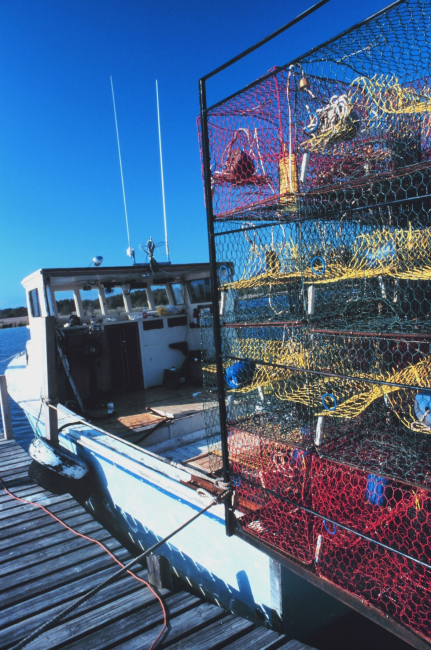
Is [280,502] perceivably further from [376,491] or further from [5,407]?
[5,407]

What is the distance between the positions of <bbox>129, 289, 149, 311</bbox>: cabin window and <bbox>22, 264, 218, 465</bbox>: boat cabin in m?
0.02

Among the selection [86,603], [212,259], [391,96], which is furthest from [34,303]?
[391,96]

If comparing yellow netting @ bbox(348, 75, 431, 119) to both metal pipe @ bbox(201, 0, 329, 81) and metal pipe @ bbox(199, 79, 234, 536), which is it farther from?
metal pipe @ bbox(199, 79, 234, 536)

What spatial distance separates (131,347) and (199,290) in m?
1.87

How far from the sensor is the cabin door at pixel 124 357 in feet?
24.8

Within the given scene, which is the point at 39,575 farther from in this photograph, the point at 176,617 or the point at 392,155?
the point at 392,155

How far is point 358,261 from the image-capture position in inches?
132

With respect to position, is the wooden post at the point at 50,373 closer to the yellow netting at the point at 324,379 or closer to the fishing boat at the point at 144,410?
the fishing boat at the point at 144,410

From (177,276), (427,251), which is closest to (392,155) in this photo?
(427,251)

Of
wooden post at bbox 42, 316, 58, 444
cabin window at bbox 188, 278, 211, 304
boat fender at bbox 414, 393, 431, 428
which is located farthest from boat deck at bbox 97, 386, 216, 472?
boat fender at bbox 414, 393, 431, 428

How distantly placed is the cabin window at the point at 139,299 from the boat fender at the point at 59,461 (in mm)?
3800

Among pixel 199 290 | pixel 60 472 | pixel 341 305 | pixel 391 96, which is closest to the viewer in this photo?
pixel 391 96

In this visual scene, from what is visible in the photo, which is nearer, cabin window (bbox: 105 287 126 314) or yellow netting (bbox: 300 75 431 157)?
yellow netting (bbox: 300 75 431 157)

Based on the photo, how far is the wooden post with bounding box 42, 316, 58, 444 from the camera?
194 inches
